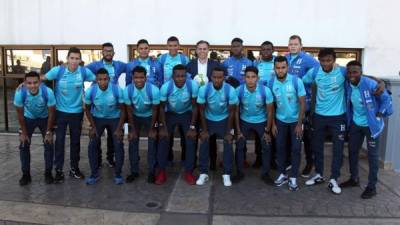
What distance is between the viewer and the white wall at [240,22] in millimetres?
7895

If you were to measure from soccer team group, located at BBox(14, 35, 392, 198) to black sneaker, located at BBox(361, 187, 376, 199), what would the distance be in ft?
0.07

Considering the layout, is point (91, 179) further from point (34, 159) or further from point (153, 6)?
point (153, 6)

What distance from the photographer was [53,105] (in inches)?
226

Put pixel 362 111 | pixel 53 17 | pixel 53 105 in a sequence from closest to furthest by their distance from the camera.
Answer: pixel 362 111
pixel 53 105
pixel 53 17

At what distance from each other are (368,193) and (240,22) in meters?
4.12

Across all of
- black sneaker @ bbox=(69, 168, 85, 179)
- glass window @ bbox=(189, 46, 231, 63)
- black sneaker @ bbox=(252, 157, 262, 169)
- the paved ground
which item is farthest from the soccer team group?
glass window @ bbox=(189, 46, 231, 63)

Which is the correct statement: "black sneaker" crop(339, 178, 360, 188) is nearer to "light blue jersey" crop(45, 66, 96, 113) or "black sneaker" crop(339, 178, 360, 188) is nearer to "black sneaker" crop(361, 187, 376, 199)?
"black sneaker" crop(361, 187, 376, 199)

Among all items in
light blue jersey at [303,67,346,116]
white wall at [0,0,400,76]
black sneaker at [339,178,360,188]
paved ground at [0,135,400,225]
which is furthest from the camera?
white wall at [0,0,400,76]

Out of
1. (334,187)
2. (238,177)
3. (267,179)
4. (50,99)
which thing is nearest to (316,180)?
(334,187)

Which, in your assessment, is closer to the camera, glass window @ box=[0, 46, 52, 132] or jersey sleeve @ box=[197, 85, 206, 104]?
jersey sleeve @ box=[197, 85, 206, 104]

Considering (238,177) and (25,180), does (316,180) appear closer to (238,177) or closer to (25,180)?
(238,177)

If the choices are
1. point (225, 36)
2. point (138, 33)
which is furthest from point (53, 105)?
point (225, 36)

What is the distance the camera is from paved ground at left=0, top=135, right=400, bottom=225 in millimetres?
4695

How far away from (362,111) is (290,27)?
3131 millimetres
